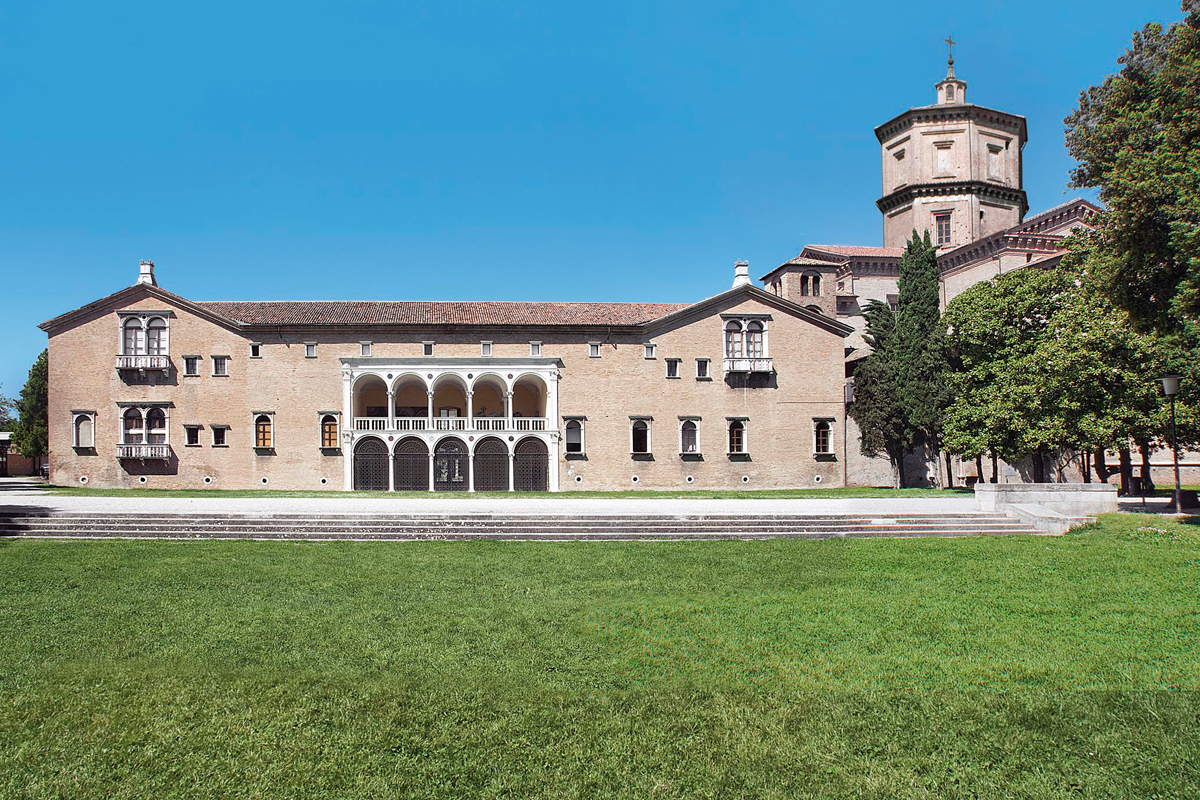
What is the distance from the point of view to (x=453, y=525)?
62.0 feet

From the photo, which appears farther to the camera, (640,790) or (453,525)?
(453,525)

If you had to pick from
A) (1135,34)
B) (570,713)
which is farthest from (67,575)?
(1135,34)

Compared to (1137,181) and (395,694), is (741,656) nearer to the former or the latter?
(395,694)

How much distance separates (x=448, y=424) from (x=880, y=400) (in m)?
21.9

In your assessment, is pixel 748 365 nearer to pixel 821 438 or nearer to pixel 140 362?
pixel 821 438

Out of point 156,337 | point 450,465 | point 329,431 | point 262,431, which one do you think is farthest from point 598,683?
point 156,337

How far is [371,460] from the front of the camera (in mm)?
36969

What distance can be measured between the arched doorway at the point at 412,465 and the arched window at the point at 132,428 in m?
12.7

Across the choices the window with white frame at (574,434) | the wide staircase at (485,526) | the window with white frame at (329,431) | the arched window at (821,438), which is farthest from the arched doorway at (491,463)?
the wide staircase at (485,526)

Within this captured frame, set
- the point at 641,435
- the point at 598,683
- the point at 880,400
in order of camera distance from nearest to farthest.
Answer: the point at 598,683
the point at 880,400
the point at 641,435

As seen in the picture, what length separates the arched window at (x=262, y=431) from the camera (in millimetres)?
36812

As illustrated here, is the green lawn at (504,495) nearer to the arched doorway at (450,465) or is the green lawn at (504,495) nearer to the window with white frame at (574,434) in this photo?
the arched doorway at (450,465)

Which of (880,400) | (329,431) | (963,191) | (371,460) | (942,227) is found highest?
(963,191)

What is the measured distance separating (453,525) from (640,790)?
46.0 ft
